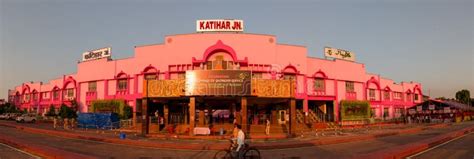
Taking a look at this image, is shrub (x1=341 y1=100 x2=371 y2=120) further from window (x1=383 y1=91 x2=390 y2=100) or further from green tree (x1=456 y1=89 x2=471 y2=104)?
green tree (x1=456 y1=89 x2=471 y2=104)

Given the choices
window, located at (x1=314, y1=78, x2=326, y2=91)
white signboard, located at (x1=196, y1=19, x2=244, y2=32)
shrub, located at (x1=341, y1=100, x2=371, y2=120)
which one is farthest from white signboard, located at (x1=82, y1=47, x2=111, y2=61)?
shrub, located at (x1=341, y1=100, x2=371, y2=120)

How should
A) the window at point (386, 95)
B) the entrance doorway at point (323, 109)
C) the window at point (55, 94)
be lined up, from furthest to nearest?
the window at point (55, 94)
the window at point (386, 95)
the entrance doorway at point (323, 109)

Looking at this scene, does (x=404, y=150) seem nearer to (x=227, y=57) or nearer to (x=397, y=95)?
(x=227, y=57)

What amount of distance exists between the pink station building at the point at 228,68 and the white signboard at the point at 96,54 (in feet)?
3.17

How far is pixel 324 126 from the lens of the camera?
4900 cm

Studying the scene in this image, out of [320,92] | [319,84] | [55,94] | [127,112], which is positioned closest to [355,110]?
[320,92]

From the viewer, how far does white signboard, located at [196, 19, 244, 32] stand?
49.3m

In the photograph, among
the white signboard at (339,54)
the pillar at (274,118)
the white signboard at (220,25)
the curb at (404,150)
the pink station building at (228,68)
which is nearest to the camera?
the curb at (404,150)

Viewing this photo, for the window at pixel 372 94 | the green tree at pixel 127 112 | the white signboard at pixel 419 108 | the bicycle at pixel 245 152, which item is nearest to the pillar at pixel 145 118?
the green tree at pixel 127 112

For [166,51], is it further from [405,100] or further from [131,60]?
[405,100]

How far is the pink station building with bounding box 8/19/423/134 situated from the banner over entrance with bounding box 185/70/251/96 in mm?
6903

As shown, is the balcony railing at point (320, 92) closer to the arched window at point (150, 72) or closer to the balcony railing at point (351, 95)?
the balcony railing at point (351, 95)

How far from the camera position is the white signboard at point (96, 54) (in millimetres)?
59066

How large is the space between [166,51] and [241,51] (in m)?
10.2
